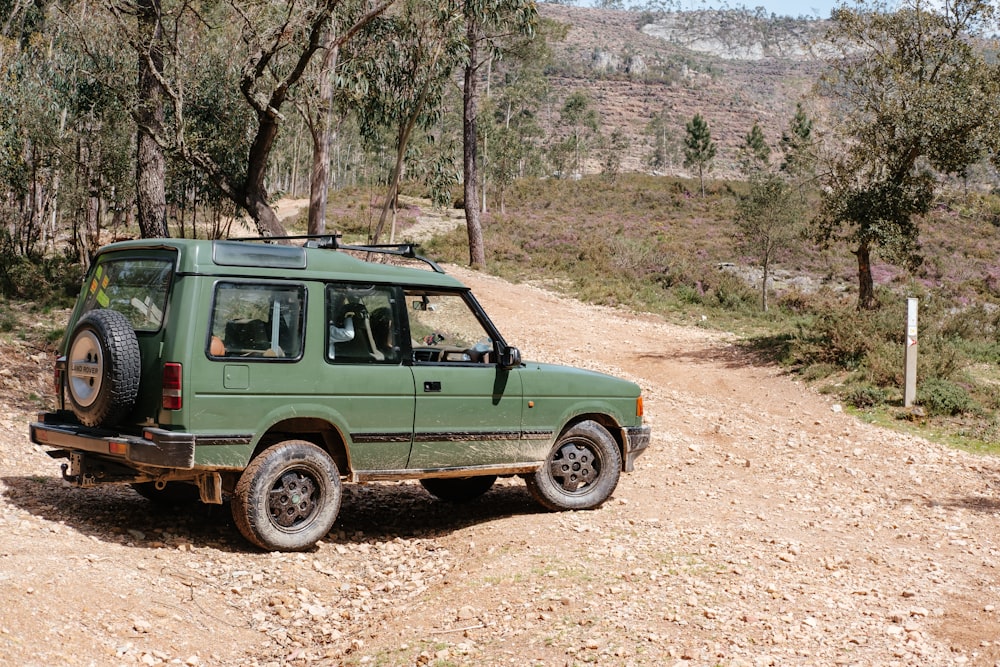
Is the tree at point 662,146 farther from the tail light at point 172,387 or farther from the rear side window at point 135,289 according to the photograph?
the tail light at point 172,387

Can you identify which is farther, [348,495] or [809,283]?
[809,283]

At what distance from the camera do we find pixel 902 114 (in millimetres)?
18031

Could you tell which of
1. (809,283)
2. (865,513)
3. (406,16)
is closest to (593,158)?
(809,283)

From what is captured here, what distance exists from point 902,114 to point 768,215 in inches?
548

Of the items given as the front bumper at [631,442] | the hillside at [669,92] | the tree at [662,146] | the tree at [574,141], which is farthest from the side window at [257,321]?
the tree at [662,146]

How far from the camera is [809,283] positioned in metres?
35.7

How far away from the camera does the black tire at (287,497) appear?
624 centimetres

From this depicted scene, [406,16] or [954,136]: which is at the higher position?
[406,16]

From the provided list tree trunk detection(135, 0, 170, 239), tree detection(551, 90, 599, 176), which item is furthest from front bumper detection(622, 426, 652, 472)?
tree detection(551, 90, 599, 176)

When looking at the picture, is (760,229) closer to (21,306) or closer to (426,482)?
(21,306)

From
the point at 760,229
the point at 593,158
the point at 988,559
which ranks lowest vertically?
the point at 988,559

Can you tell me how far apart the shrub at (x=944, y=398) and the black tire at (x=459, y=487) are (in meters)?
8.42

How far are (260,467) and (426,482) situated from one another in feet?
Answer: 8.70

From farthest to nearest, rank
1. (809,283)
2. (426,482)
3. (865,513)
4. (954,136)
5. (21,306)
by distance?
1. (809,283)
2. (954,136)
3. (21,306)
4. (865,513)
5. (426,482)
